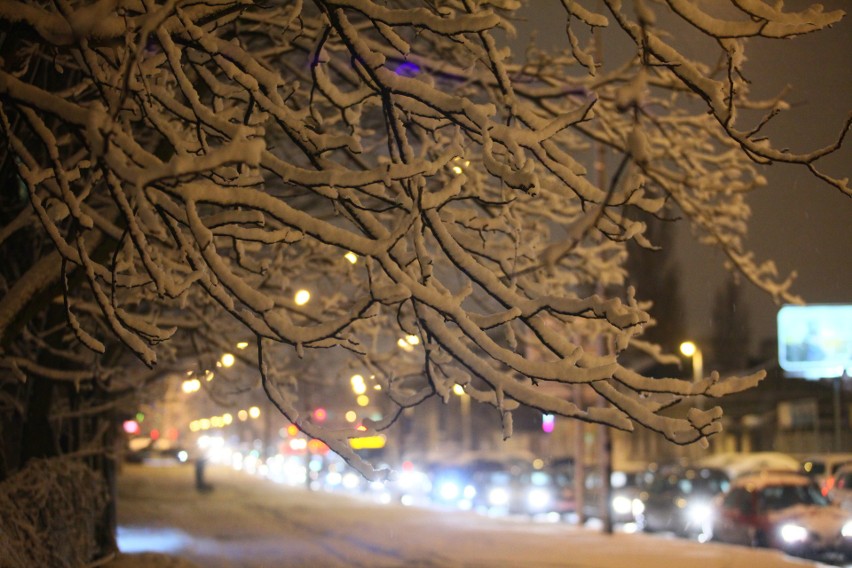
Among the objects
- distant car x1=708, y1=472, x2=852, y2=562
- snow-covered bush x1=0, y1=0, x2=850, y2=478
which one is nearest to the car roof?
distant car x1=708, y1=472, x2=852, y2=562

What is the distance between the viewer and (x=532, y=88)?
9.95m

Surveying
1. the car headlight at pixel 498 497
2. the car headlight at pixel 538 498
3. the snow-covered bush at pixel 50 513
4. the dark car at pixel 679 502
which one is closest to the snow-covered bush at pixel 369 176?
the snow-covered bush at pixel 50 513

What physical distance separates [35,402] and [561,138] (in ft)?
21.2

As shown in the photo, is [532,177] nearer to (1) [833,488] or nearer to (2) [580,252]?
(2) [580,252]

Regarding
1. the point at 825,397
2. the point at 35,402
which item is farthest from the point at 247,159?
the point at 825,397

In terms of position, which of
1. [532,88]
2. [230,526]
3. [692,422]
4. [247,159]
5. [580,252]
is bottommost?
[230,526]

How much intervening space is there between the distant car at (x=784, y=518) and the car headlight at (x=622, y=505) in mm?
6987

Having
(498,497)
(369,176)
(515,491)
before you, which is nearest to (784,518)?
(515,491)

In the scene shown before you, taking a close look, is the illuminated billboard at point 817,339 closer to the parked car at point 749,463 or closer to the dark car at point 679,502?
the parked car at point 749,463

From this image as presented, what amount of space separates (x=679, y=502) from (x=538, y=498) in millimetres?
6140

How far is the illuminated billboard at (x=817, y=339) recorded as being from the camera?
29906 millimetres

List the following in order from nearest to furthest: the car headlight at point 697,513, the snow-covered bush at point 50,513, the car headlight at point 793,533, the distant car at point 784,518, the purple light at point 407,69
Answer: the snow-covered bush at point 50,513, the purple light at point 407,69, the distant car at point 784,518, the car headlight at point 793,533, the car headlight at point 697,513

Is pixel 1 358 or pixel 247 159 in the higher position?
pixel 247 159

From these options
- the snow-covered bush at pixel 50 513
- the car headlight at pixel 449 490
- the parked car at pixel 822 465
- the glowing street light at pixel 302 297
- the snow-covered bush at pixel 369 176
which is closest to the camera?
the snow-covered bush at pixel 369 176
